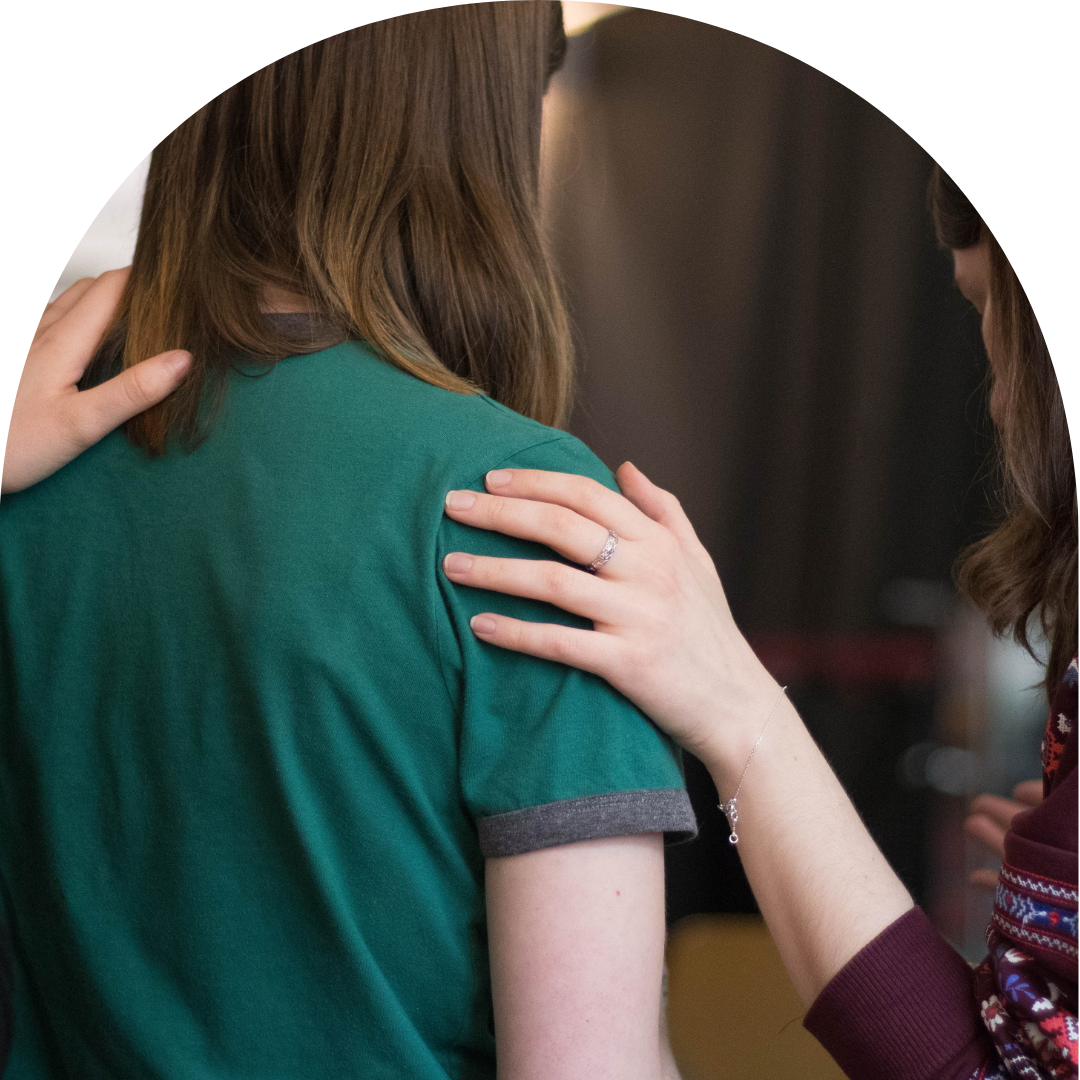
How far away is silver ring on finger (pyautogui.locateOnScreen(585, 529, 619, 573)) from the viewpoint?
627 mm

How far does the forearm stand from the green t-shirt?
8cm

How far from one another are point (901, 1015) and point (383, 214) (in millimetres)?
669

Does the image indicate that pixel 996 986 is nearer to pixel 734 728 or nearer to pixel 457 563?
pixel 734 728

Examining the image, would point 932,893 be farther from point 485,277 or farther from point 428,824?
point 485,277

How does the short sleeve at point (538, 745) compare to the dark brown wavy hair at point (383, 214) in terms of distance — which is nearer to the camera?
the short sleeve at point (538, 745)

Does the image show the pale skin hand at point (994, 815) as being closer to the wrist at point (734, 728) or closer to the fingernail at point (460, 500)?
the wrist at point (734, 728)

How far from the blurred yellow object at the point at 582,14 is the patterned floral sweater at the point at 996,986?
597 mm

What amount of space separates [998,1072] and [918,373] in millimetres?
497

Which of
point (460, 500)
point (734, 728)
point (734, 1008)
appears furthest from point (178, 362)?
point (734, 1008)

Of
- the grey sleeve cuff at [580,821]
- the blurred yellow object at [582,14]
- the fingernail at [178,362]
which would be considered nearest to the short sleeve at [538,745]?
the grey sleeve cuff at [580,821]

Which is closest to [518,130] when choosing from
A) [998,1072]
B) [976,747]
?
[976,747]

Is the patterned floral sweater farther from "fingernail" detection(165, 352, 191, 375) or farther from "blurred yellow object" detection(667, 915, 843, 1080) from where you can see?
"fingernail" detection(165, 352, 191, 375)

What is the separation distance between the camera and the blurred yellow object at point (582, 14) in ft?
2.32

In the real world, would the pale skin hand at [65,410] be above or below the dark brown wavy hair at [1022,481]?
above
